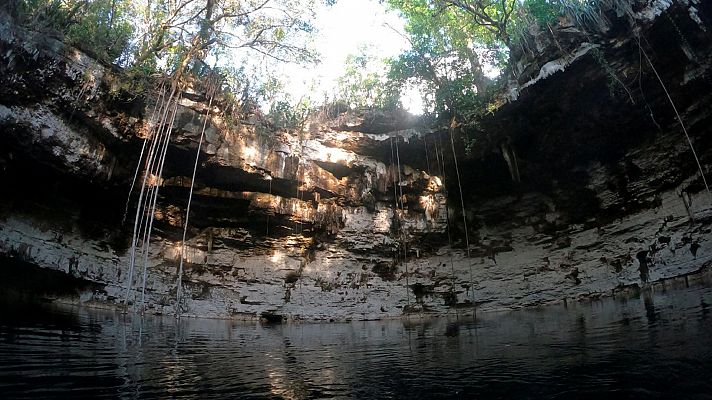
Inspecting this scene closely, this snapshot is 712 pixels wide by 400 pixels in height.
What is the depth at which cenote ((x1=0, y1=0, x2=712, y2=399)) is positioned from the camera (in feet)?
28.7

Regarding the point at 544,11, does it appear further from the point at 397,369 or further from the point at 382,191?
the point at 397,369

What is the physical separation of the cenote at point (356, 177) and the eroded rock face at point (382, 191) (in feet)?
0.19

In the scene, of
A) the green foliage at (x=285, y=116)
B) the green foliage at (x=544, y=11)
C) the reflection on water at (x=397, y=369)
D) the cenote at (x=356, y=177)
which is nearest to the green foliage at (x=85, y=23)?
the cenote at (x=356, y=177)

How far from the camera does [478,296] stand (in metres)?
12.8

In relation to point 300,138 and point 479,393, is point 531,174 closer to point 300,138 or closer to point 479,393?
point 300,138

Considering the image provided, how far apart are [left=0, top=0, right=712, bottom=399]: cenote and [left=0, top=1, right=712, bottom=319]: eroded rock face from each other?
0.06 metres

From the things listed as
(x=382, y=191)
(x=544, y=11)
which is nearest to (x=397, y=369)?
(x=382, y=191)

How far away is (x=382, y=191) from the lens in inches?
509

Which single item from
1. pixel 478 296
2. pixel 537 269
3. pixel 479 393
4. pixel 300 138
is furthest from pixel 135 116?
pixel 537 269

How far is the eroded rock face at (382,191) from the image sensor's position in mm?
9078

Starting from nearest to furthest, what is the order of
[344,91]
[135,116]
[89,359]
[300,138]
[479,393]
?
[479,393]
[89,359]
[135,116]
[300,138]
[344,91]

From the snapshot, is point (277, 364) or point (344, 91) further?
point (344, 91)

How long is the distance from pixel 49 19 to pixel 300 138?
672 centimetres

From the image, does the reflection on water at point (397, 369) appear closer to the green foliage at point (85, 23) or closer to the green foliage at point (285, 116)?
the green foliage at point (85, 23)
